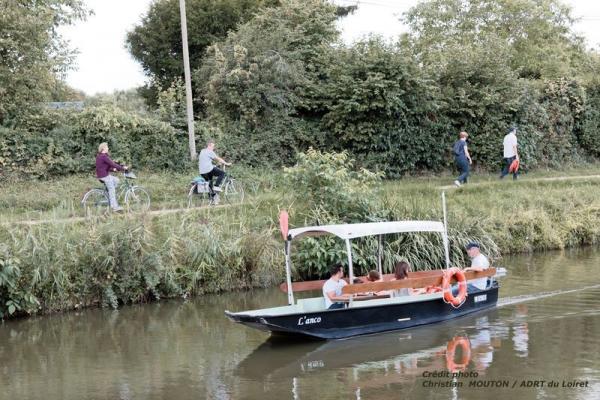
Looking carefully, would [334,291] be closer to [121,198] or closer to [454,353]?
[454,353]

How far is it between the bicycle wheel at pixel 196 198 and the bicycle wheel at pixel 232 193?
1.87ft

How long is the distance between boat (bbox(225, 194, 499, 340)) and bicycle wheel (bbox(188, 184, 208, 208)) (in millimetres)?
6558

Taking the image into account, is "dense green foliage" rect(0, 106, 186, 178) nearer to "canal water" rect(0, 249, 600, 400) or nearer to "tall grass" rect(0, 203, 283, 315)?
"tall grass" rect(0, 203, 283, 315)

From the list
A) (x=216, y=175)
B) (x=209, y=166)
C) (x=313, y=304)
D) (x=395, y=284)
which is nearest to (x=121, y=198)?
(x=209, y=166)

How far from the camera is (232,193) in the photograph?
21.8 m

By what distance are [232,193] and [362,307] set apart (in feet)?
28.8

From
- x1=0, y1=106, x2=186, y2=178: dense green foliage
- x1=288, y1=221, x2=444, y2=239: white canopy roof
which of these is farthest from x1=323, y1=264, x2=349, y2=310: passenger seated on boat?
x1=0, y1=106, x2=186, y2=178: dense green foliage

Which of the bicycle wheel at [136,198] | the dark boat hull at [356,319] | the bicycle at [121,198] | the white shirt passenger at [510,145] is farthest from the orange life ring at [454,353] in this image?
the white shirt passenger at [510,145]

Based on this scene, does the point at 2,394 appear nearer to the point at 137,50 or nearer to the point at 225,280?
the point at 225,280

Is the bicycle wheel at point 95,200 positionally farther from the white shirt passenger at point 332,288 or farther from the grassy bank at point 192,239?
the white shirt passenger at point 332,288

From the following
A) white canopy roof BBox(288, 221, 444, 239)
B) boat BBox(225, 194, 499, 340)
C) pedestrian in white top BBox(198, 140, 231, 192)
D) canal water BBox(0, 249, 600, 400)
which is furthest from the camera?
pedestrian in white top BBox(198, 140, 231, 192)

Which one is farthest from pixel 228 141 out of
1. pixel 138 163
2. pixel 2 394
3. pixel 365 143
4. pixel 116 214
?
pixel 2 394

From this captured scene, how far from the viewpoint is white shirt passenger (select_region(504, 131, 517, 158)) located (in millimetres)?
27062

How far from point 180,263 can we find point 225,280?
1.14 metres
